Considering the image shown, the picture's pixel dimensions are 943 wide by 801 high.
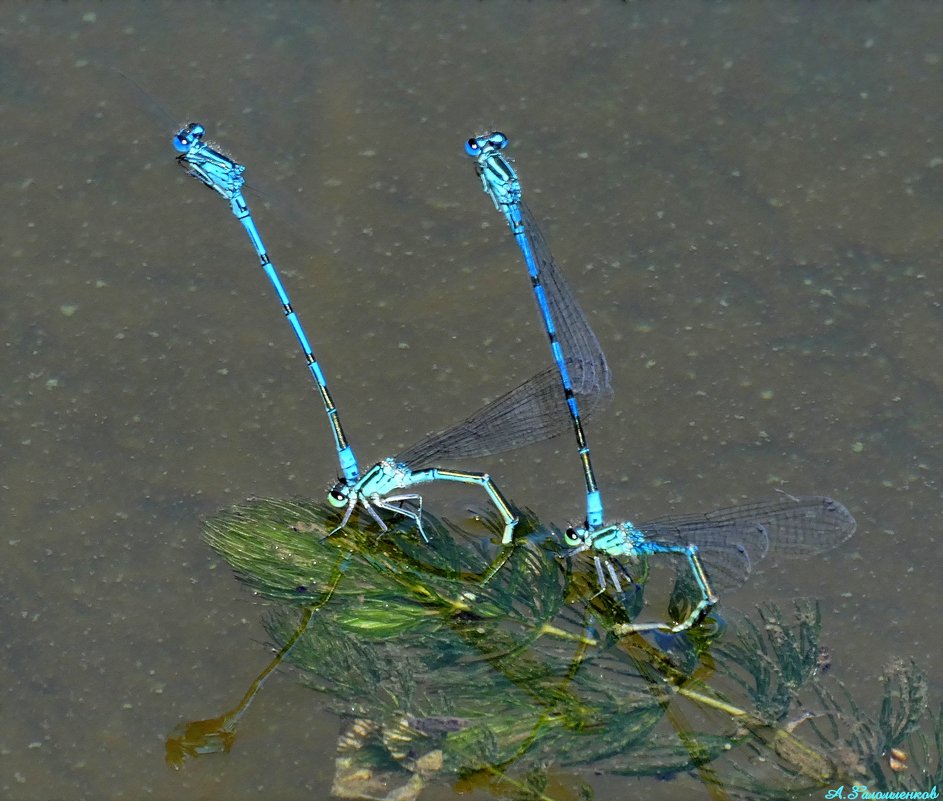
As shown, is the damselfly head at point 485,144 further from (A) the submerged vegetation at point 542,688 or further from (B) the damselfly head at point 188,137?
(A) the submerged vegetation at point 542,688

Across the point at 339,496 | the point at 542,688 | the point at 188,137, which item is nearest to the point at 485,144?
the point at 188,137

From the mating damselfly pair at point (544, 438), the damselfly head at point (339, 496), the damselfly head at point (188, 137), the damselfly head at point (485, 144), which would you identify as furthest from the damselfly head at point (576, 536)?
the damselfly head at point (188, 137)

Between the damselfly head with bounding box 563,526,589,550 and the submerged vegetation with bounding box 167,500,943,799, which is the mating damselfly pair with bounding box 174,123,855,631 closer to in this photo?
the damselfly head with bounding box 563,526,589,550

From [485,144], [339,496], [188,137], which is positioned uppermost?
[188,137]

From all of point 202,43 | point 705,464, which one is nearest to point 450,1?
point 202,43

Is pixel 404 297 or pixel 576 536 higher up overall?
pixel 404 297

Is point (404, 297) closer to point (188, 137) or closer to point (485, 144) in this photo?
point (485, 144)

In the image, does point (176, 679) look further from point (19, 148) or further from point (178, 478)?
point (19, 148)
